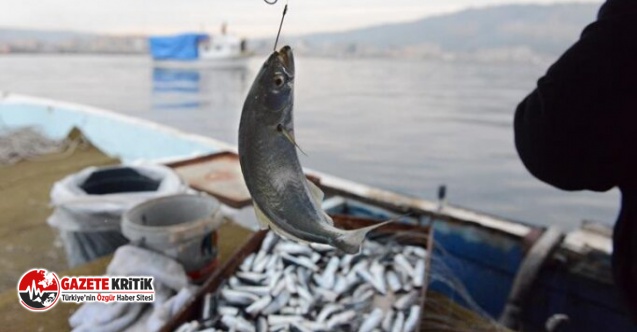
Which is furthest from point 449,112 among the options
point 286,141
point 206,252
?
point 286,141

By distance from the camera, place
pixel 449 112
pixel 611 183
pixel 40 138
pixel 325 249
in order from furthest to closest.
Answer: pixel 449 112
pixel 40 138
pixel 325 249
pixel 611 183

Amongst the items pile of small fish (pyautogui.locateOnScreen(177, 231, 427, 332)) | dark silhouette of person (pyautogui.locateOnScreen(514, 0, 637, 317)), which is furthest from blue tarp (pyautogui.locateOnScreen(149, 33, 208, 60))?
dark silhouette of person (pyautogui.locateOnScreen(514, 0, 637, 317))

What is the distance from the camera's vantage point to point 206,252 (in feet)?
9.48

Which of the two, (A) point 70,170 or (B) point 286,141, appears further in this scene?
(A) point 70,170

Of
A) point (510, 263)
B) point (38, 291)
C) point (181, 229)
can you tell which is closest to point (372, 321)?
point (181, 229)

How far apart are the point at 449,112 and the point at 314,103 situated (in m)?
6.01

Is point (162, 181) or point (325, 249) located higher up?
point (162, 181)

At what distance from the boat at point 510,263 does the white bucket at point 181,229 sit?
66 centimetres

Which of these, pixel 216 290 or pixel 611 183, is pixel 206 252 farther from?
pixel 611 183

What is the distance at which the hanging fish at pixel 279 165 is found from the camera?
0.94 meters

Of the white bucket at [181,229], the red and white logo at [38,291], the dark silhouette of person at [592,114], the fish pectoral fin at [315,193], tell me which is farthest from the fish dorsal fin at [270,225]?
the red and white logo at [38,291]

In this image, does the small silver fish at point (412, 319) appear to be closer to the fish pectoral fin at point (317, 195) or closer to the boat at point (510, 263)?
the boat at point (510, 263)

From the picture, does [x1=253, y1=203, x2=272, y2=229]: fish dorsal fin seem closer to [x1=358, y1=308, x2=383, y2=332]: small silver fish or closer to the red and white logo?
[x1=358, y1=308, x2=383, y2=332]: small silver fish

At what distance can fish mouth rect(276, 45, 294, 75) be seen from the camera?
0.92 m
